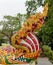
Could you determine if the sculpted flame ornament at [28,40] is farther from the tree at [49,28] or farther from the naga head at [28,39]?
the tree at [49,28]

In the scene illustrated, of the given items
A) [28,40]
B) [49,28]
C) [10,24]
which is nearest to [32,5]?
[10,24]

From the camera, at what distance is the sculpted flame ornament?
37.6ft

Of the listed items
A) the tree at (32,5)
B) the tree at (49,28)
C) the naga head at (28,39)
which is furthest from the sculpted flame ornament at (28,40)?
the tree at (32,5)

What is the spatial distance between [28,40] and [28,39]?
4 cm

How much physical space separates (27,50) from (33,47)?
0.89 feet

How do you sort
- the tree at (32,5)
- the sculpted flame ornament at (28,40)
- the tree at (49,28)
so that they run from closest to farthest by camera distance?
the sculpted flame ornament at (28,40), the tree at (49,28), the tree at (32,5)

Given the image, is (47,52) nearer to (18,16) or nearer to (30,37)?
(30,37)

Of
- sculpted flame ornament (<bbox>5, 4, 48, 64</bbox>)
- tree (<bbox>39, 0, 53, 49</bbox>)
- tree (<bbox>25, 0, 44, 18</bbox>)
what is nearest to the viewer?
sculpted flame ornament (<bbox>5, 4, 48, 64</bbox>)

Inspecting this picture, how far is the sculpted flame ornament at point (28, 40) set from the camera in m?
11.4

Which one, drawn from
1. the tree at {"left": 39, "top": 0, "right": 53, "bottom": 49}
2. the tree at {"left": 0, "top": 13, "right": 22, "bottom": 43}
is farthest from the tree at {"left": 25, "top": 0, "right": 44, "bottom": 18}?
the tree at {"left": 39, "top": 0, "right": 53, "bottom": 49}

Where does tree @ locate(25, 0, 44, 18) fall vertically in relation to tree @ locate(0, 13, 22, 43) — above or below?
above

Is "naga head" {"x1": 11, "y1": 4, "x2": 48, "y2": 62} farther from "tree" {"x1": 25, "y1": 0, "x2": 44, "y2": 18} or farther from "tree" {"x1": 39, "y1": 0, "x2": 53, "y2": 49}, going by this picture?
"tree" {"x1": 25, "y1": 0, "x2": 44, "y2": 18}

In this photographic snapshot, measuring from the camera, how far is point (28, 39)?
11828 mm

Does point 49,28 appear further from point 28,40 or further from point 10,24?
point 10,24
